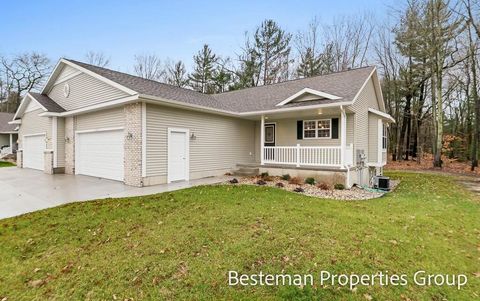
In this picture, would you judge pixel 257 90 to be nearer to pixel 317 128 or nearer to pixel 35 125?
pixel 317 128

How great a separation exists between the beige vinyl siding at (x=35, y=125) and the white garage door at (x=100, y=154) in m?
2.46

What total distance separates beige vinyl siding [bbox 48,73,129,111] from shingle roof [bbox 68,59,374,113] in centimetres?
48

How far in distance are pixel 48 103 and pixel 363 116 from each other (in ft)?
54.4

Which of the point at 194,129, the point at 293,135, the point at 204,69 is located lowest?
the point at 293,135

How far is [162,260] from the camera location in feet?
12.7

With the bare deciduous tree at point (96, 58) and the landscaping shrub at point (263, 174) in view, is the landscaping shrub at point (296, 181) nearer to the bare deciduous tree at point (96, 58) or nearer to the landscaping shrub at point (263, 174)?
the landscaping shrub at point (263, 174)

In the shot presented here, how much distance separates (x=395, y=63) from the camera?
2347 centimetres

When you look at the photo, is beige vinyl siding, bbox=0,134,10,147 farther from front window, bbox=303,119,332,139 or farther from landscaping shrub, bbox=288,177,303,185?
landscaping shrub, bbox=288,177,303,185

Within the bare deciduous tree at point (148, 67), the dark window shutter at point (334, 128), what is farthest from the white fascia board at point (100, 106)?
the bare deciduous tree at point (148, 67)

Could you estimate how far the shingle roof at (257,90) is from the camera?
10.6 meters

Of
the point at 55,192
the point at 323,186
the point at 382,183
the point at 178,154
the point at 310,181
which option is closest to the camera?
the point at 55,192

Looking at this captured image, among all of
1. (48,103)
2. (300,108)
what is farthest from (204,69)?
(300,108)

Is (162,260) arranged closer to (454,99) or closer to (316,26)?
(316,26)

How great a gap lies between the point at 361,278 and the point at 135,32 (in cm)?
2308
